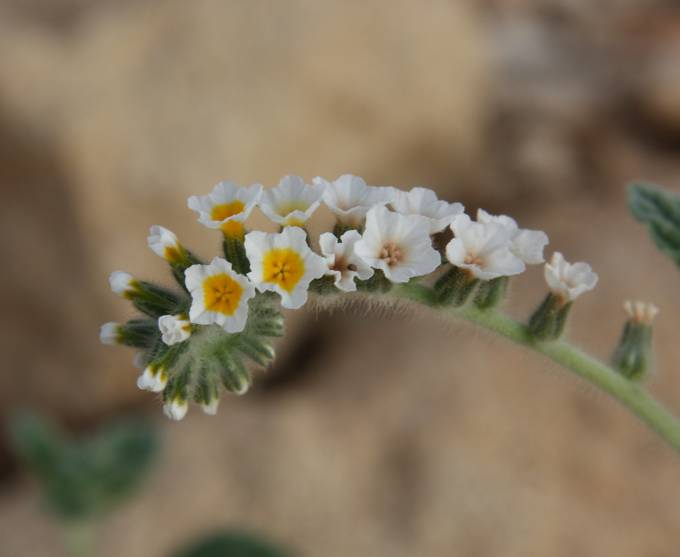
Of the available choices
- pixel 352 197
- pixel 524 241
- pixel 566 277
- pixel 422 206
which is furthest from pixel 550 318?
pixel 352 197

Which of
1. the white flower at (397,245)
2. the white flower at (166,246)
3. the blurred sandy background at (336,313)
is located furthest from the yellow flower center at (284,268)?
the blurred sandy background at (336,313)

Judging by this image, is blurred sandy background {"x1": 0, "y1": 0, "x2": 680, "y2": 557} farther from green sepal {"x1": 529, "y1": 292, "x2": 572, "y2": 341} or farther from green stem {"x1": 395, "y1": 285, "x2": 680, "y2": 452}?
green sepal {"x1": 529, "y1": 292, "x2": 572, "y2": 341}

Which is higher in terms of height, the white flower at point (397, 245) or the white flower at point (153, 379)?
the white flower at point (397, 245)

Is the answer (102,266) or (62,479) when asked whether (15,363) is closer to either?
(102,266)

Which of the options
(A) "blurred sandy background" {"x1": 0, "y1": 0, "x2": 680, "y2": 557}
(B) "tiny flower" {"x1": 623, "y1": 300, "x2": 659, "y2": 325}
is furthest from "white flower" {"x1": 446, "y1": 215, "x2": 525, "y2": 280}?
(A) "blurred sandy background" {"x1": 0, "y1": 0, "x2": 680, "y2": 557}

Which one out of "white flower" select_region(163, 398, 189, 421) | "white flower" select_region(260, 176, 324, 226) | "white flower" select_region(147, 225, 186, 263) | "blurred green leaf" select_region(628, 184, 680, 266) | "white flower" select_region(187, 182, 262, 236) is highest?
"blurred green leaf" select_region(628, 184, 680, 266)

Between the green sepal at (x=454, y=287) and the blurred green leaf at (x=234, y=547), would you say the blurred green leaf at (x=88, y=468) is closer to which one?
the blurred green leaf at (x=234, y=547)
